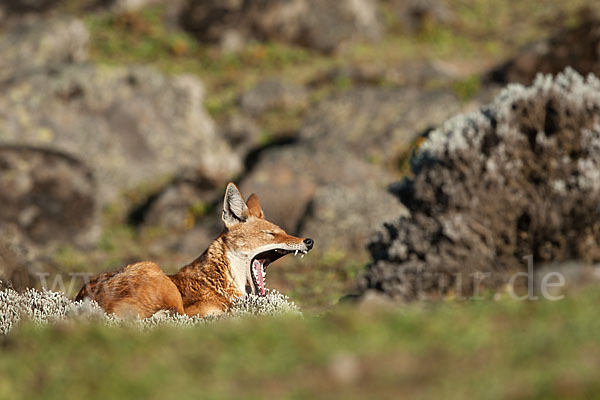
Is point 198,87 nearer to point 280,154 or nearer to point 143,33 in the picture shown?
point 280,154

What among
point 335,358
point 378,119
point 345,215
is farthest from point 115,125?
point 335,358

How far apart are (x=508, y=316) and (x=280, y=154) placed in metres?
14.5

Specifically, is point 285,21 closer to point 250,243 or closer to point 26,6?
point 26,6

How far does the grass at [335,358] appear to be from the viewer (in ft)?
12.8

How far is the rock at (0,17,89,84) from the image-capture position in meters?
25.7

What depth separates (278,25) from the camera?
1248 inches

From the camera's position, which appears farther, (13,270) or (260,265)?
(13,270)

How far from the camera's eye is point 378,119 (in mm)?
22609

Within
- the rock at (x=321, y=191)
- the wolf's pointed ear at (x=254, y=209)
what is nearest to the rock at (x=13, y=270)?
the wolf's pointed ear at (x=254, y=209)

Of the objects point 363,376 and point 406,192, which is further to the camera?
point 406,192

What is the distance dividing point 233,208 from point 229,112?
59.7ft

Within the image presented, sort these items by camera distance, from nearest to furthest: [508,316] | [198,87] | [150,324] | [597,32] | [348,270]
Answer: [508,316], [150,324], [348,270], [597,32], [198,87]

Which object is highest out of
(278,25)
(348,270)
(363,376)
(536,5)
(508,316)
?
(536,5)

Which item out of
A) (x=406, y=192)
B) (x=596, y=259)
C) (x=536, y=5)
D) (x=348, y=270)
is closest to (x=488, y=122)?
(x=406, y=192)
